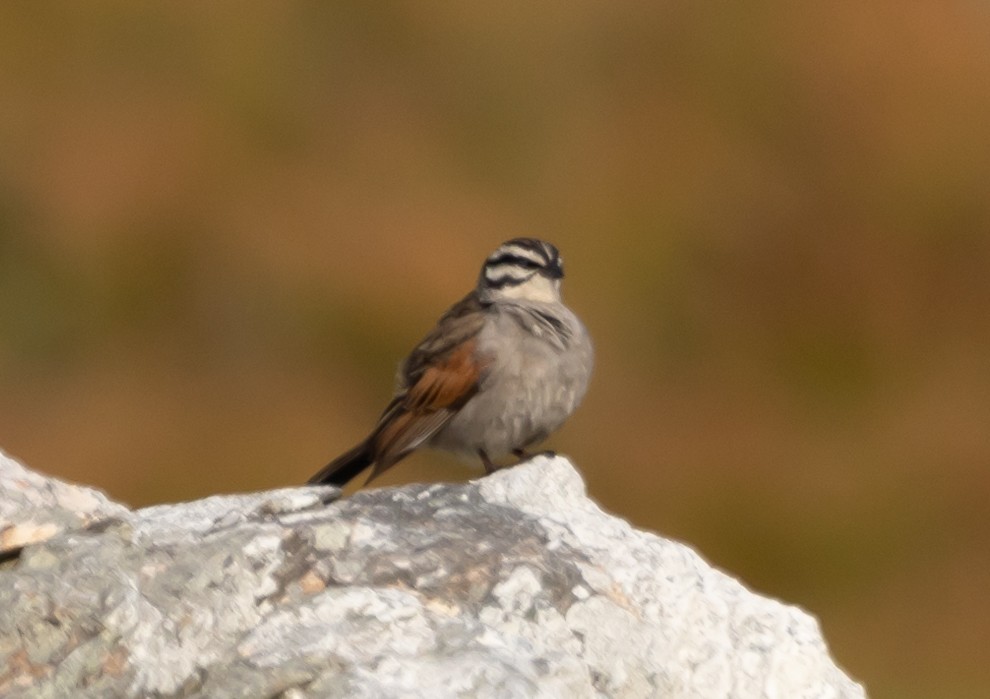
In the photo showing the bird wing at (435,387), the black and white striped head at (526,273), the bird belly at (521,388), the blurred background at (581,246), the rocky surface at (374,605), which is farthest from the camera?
the blurred background at (581,246)

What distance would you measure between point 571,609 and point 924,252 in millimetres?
13845

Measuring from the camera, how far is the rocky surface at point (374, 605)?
505 centimetres

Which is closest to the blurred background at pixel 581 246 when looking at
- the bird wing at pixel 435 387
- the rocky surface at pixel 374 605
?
the bird wing at pixel 435 387

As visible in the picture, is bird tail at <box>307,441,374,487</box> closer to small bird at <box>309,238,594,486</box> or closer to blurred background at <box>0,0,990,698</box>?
small bird at <box>309,238,594,486</box>

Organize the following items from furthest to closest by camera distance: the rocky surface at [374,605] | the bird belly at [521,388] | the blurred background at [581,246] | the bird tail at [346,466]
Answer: the blurred background at [581,246], the bird tail at [346,466], the bird belly at [521,388], the rocky surface at [374,605]

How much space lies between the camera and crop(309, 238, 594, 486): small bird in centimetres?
922

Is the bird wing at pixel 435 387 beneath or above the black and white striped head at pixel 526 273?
beneath

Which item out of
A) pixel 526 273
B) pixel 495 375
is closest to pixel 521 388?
pixel 495 375

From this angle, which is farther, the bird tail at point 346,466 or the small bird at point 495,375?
the bird tail at point 346,466

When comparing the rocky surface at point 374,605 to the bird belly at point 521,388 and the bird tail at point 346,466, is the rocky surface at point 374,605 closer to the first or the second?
the bird belly at point 521,388

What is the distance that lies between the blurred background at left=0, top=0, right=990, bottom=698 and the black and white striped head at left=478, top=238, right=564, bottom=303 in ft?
20.1

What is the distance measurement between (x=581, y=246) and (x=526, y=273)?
853cm

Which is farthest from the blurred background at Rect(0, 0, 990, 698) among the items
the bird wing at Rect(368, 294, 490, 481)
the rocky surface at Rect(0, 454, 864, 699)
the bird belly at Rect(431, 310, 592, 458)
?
the rocky surface at Rect(0, 454, 864, 699)

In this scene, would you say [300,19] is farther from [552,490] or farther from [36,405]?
[552,490]
